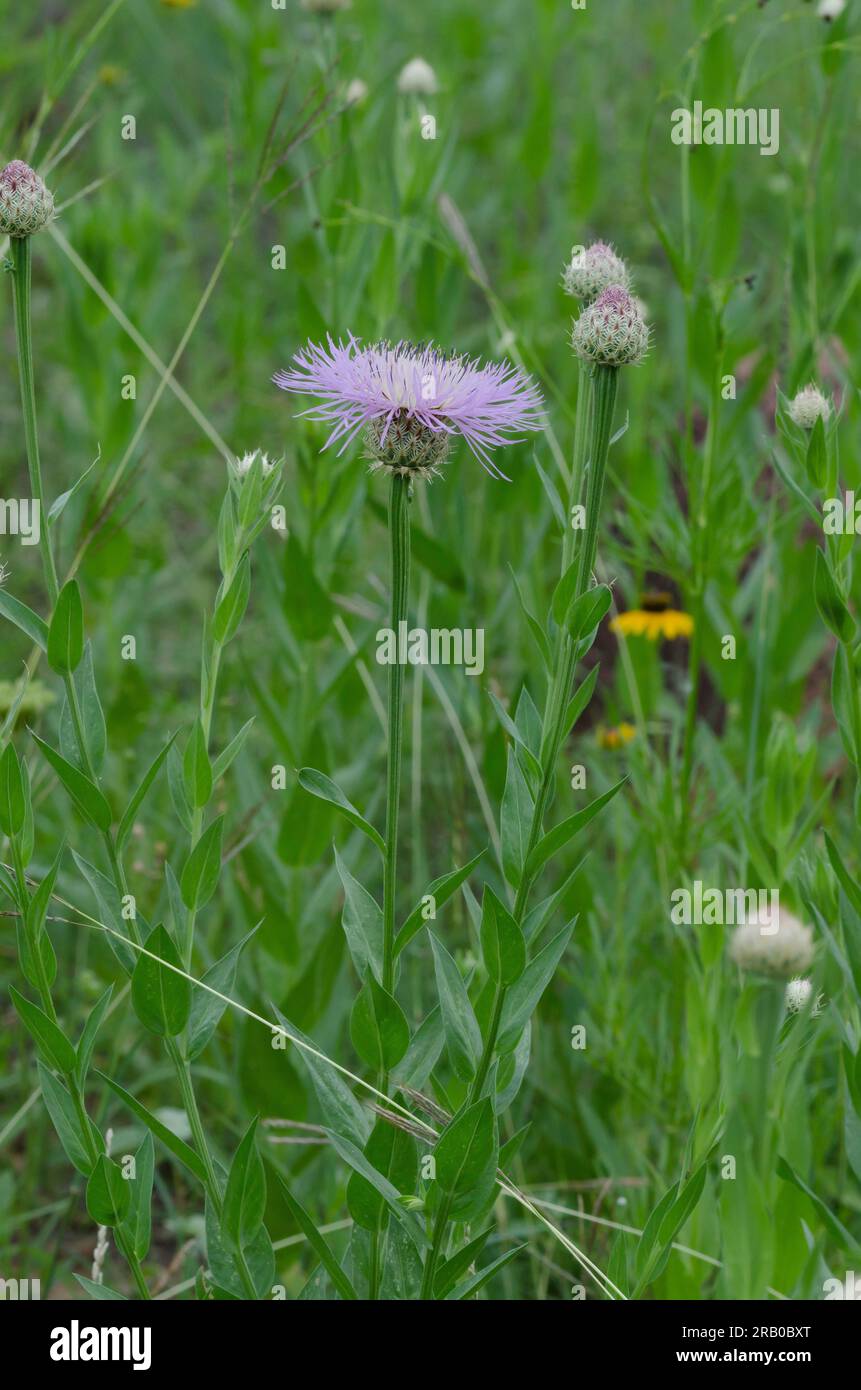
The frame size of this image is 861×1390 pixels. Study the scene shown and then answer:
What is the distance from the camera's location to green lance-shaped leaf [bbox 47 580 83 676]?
48.4 inches

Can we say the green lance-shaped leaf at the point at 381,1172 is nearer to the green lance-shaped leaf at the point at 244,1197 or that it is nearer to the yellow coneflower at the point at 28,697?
the green lance-shaped leaf at the point at 244,1197

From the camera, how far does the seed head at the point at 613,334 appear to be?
1.11 m

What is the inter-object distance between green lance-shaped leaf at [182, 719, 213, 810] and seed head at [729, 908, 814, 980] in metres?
0.49

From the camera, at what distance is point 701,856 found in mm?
2379

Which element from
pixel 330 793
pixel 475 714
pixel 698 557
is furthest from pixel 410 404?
pixel 475 714

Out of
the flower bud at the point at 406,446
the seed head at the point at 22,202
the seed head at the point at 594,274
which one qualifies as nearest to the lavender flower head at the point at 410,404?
the flower bud at the point at 406,446

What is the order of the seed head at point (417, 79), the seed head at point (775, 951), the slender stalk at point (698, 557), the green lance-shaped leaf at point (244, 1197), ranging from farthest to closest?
the seed head at point (417, 79) < the slender stalk at point (698, 557) < the green lance-shaped leaf at point (244, 1197) < the seed head at point (775, 951)

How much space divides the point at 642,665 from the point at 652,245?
95.1 inches

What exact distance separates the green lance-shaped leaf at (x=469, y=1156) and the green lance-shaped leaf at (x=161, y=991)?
251 mm

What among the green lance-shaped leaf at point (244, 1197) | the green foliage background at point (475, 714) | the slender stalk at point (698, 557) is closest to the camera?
the green lance-shaped leaf at point (244, 1197)

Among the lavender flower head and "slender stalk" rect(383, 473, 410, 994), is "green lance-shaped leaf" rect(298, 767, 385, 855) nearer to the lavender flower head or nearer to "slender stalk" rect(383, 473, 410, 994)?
"slender stalk" rect(383, 473, 410, 994)

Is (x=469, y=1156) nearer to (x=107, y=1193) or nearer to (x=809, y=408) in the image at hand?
(x=107, y=1193)

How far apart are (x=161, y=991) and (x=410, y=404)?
0.53 meters
